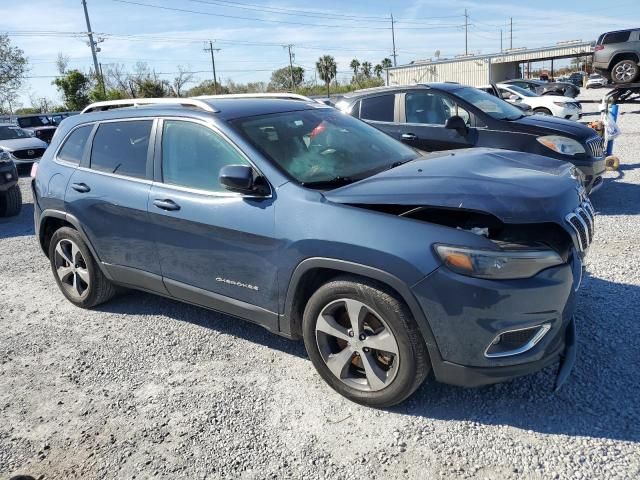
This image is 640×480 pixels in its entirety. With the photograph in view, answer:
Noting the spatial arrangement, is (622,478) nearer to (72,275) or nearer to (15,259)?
(72,275)

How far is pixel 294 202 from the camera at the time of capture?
301 cm

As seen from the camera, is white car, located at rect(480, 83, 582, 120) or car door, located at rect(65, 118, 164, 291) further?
white car, located at rect(480, 83, 582, 120)

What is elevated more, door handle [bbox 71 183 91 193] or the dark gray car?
the dark gray car

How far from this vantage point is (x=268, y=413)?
2980 mm

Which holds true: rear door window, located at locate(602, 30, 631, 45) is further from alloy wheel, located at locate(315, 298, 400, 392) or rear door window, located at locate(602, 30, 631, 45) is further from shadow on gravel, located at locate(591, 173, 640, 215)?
alloy wheel, located at locate(315, 298, 400, 392)

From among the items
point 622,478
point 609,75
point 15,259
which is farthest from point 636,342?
point 609,75

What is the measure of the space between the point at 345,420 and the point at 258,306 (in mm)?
884

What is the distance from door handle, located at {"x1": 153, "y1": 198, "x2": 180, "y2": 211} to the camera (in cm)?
355

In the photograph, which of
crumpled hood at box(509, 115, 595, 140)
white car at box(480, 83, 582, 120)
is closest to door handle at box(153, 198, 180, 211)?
crumpled hood at box(509, 115, 595, 140)

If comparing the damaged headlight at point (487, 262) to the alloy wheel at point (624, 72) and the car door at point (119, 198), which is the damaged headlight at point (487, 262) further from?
the alloy wheel at point (624, 72)

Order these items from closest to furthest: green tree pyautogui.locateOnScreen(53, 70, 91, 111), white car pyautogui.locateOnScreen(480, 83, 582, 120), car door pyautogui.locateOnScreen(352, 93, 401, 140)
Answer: car door pyautogui.locateOnScreen(352, 93, 401, 140) → white car pyautogui.locateOnScreen(480, 83, 582, 120) → green tree pyautogui.locateOnScreen(53, 70, 91, 111)

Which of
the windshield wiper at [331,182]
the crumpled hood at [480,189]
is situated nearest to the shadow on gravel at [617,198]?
the crumpled hood at [480,189]

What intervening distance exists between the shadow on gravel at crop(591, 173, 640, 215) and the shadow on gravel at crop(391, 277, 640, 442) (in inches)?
146

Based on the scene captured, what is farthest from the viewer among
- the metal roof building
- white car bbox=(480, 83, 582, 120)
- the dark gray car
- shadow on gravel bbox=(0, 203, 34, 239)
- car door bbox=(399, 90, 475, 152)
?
the metal roof building
